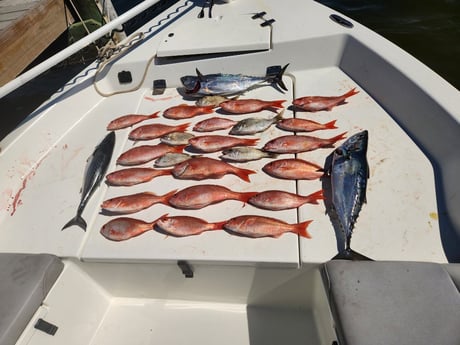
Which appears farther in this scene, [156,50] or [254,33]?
[156,50]

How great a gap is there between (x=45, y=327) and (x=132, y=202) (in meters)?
0.87

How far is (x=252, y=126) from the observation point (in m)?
2.55

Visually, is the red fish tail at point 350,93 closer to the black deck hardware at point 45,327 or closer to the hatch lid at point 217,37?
the hatch lid at point 217,37

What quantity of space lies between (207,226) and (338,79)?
2.00 m

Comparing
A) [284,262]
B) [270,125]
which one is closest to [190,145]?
[270,125]

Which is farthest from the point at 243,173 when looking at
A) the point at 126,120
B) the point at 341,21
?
the point at 341,21

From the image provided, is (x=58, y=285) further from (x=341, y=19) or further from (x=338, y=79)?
(x=341, y=19)

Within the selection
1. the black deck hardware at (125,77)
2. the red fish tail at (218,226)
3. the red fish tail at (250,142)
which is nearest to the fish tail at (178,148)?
the red fish tail at (250,142)

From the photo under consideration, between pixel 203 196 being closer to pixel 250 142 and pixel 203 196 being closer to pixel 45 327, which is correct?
pixel 250 142

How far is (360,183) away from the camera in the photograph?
6.49 ft

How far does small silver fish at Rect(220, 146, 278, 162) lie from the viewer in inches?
91.9

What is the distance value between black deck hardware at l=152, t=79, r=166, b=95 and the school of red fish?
401 millimetres

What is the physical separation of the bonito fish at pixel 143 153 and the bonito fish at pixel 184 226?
70 cm

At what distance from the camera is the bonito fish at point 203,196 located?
2.08 meters
